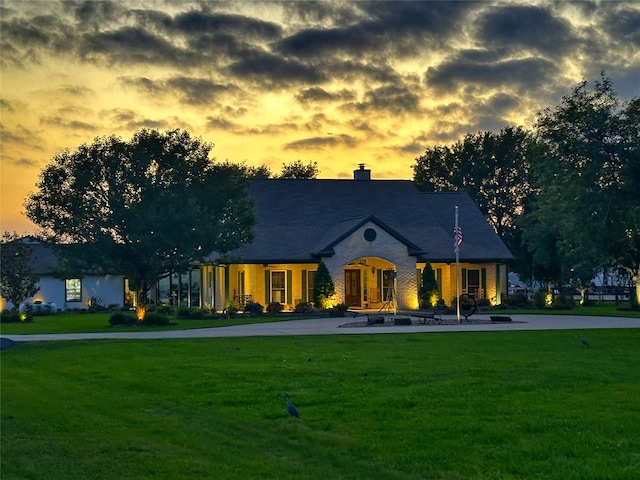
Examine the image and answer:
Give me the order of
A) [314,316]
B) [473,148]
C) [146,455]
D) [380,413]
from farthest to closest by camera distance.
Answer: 1. [473,148]
2. [314,316]
3. [380,413]
4. [146,455]

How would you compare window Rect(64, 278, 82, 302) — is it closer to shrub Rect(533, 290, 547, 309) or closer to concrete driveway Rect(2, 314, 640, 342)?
concrete driveway Rect(2, 314, 640, 342)

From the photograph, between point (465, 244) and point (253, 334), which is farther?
point (465, 244)

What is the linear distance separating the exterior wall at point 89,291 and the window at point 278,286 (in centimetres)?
1373

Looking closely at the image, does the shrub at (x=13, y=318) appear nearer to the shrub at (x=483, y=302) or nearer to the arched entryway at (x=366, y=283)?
the arched entryway at (x=366, y=283)

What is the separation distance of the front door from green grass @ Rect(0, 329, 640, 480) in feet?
85.2

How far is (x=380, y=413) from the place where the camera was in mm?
12430

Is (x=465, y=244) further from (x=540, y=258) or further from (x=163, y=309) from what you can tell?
(x=163, y=309)

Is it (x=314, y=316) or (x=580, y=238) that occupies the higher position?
(x=580, y=238)

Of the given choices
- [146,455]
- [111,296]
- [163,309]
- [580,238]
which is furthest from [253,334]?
[111,296]

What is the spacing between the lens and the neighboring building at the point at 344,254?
45.6m

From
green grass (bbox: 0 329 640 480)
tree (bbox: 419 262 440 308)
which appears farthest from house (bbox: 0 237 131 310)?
green grass (bbox: 0 329 640 480)

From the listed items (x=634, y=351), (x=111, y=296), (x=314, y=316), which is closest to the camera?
(x=634, y=351)

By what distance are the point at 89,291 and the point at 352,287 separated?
60.4 ft

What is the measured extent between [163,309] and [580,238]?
23253 millimetres
